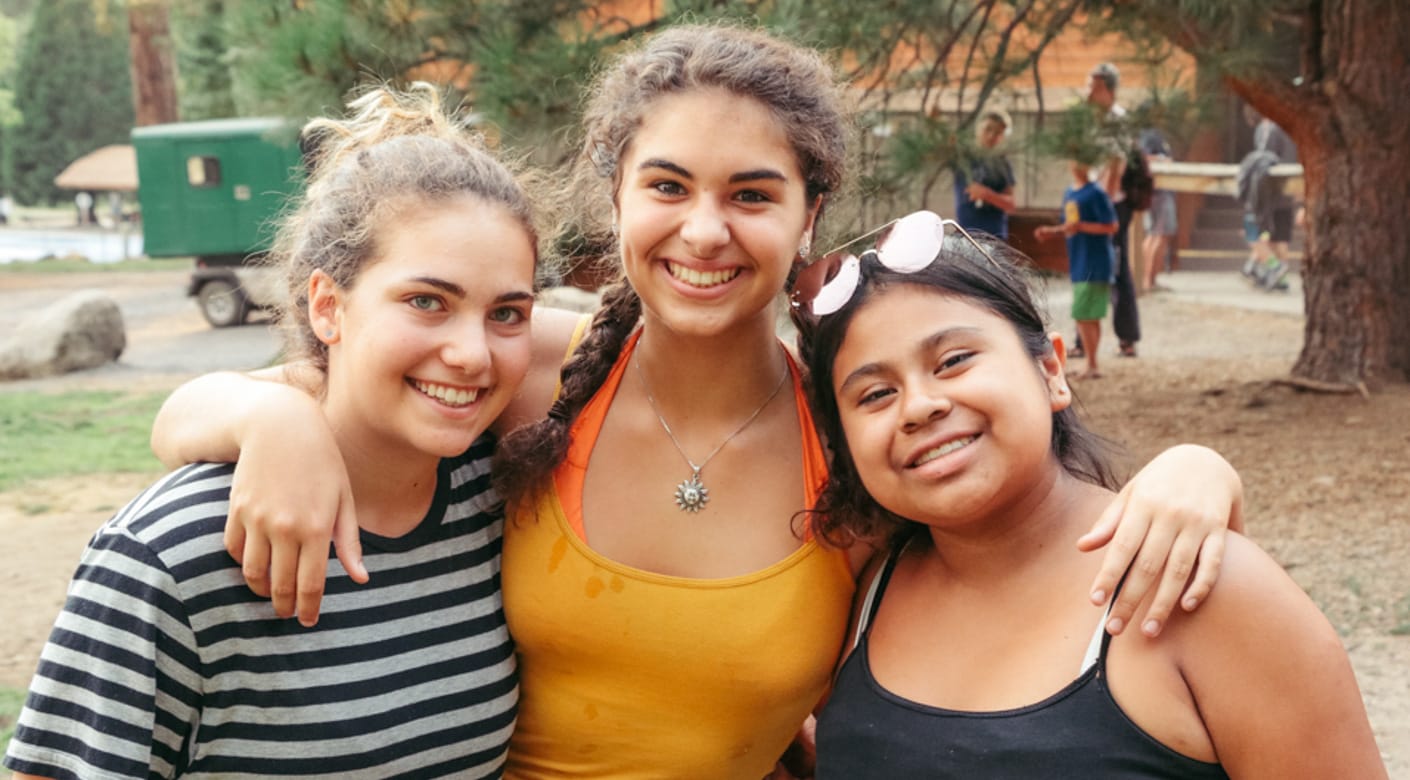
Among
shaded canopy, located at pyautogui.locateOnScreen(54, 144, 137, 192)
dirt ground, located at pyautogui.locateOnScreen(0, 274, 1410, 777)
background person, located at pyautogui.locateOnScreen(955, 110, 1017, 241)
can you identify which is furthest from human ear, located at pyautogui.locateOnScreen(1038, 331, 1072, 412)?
shaded canopy, located at pyautogui.locateOnScreen(54, 144, 137, 192)

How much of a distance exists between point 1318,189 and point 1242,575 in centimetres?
633

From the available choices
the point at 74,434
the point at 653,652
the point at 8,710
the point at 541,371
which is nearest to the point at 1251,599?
the point at 653,652

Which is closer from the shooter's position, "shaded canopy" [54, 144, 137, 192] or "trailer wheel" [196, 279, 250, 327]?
"trailer wheel" [196, 279, 250, 327]

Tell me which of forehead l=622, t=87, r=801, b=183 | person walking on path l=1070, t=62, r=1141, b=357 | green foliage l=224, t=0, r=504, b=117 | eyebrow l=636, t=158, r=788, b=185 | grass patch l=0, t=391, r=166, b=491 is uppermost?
green foliage l=224, t=0, r=504, b=117

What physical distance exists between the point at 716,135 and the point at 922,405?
23.4 inches

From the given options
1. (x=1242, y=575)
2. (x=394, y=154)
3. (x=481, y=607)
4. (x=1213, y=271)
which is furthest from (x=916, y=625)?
(x=1213, y=271)

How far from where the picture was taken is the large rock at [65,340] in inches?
464

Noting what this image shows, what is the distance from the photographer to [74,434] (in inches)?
352

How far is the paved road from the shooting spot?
11.7 metres

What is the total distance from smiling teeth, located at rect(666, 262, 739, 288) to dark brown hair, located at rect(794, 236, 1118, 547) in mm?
159

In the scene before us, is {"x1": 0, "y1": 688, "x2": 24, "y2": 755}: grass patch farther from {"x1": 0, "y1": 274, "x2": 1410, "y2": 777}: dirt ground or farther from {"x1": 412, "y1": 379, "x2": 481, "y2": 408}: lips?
{"x1": 412, "y1": 379, "x2": 481, "y2": 408}: lips

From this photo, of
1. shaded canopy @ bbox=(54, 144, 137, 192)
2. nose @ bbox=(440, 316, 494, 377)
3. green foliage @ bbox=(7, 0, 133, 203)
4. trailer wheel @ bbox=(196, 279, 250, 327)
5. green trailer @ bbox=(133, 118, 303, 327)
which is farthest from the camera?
green foliage @ bbox=(7, 0, 133, 203)

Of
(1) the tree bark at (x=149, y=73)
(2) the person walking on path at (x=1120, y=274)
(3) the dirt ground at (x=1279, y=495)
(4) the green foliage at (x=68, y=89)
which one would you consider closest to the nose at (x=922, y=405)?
(3) the dirt ground at (x=1279, y=495)

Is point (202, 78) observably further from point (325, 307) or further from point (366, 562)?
point (366, 562)
